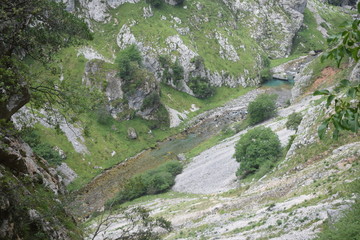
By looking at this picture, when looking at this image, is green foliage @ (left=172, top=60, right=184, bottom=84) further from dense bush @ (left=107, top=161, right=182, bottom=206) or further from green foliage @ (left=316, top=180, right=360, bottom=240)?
green foliage @ (left=316, top=180, right=360, bottom=240)

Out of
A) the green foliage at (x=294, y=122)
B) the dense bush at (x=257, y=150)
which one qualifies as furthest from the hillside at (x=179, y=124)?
the dense bush at (x=257, y=150)

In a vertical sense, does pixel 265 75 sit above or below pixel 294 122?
above

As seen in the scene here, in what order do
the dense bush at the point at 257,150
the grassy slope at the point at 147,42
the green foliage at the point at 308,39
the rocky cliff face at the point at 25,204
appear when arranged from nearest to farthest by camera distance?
the rocky cliff face at the point at 25,204 → the dense bush at the point at 257,150 → the grassy slope at the point at 147,42 → the green foliage at the point at 308,39

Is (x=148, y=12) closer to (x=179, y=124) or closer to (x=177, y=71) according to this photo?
(x=177, y=71)

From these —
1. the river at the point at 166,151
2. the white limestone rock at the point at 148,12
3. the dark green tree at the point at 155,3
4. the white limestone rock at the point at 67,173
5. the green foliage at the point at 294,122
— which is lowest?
the green foliage at the point at 294,122

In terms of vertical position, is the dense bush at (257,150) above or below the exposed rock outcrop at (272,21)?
below

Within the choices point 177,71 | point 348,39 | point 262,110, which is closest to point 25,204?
point 348,39

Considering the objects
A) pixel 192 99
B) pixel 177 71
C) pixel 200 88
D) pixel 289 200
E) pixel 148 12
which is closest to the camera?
pixel 289 200

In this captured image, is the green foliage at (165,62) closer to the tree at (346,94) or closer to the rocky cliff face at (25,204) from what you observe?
the rocky cliff face at (25,204)
